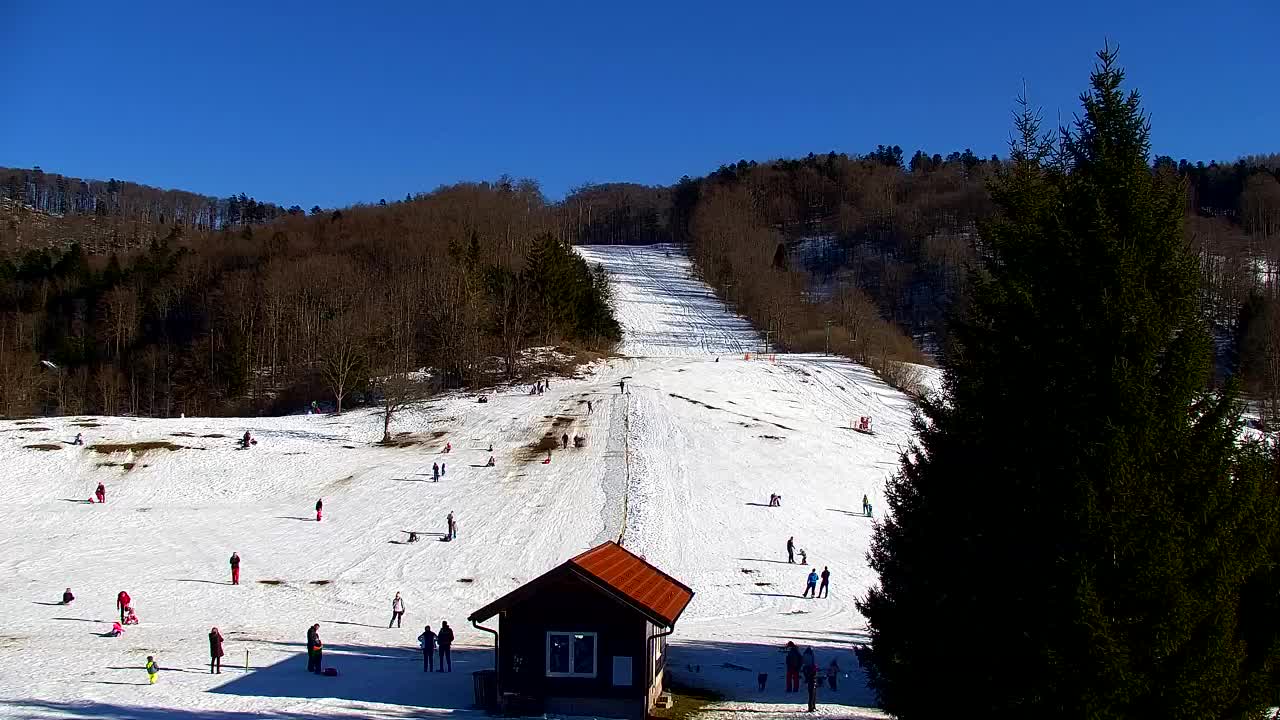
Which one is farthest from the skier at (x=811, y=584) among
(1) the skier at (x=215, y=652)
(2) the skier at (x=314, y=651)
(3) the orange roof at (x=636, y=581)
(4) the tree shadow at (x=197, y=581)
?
(4) the tree shadow at (x=197, y=581)

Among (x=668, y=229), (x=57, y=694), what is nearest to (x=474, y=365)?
(x=57, y=694)

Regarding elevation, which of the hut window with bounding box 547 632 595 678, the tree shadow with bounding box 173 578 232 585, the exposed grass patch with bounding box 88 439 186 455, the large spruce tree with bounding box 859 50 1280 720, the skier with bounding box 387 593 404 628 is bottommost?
the tree shadow with bounding box 173 578 232 585

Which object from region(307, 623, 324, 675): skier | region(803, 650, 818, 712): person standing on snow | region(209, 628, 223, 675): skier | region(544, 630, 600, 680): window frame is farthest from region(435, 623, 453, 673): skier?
region(803, 650, 818, 712): person standing on snow

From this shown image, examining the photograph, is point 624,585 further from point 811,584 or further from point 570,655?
point 811,584

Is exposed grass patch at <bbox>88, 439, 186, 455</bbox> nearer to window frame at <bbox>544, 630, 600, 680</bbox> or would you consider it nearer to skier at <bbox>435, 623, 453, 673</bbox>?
skier at <bbox>435, 623, 453, 673</bbox>

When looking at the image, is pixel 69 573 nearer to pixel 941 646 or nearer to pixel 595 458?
pixel 595 458

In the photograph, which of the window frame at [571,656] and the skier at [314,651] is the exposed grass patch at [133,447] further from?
the window frame at [571,656]
